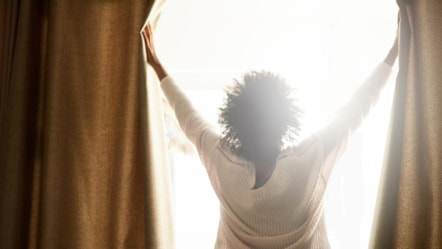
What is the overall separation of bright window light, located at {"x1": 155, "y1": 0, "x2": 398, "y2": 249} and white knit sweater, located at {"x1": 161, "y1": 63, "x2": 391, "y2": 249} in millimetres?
511

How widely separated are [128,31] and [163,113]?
0.94 ft

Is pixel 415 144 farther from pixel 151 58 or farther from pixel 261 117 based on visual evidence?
pixel 151 58

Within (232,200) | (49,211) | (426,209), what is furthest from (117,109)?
(426,209)

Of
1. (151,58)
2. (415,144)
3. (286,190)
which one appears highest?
(151,58)

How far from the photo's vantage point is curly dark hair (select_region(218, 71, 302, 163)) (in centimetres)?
111

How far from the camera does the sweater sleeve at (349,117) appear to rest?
1.14 meters

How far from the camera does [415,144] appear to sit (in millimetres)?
1209

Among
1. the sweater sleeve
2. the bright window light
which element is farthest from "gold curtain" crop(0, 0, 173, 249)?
the sweater sleeve

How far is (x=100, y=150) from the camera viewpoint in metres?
→ 1.34

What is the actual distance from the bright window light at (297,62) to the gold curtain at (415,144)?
1.57 feet

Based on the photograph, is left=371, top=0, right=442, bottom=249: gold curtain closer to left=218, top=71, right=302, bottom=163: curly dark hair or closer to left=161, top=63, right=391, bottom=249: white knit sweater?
left=161, top=63, right=391, bottom=249: white knit sweater

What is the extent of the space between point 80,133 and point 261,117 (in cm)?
60

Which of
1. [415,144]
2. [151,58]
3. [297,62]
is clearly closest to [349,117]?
[415,144]

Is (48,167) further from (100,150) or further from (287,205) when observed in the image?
(287,205)
